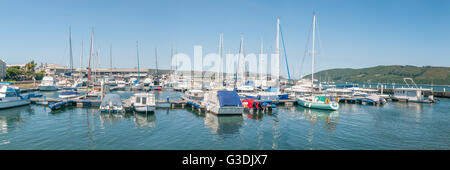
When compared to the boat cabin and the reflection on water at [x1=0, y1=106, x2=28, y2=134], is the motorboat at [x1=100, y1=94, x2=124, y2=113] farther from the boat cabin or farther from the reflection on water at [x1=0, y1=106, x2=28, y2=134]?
the boat cabin

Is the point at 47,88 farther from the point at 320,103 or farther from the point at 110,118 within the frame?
the point at 320,103

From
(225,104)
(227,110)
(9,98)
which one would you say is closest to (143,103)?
(225,104)

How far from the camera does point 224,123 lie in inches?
1313

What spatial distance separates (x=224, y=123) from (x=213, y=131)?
189 inches

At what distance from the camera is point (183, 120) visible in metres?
35.4

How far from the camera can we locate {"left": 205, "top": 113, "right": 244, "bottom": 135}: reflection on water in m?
29.3

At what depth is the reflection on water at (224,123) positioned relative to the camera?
29.3m

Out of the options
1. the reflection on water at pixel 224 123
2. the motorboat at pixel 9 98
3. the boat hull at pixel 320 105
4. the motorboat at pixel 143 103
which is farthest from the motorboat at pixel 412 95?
the motorboat at pixel 9 98

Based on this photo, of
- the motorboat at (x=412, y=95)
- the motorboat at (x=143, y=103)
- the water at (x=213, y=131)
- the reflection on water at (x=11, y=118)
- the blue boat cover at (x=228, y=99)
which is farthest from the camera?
the motorboat at (x=412, y=95)

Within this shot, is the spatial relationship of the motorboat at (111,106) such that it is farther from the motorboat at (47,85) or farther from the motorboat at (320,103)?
the motorboat at (47,85)

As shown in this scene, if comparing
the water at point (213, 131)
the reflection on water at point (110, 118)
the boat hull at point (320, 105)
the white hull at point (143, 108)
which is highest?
the white hull at point (143, 108)

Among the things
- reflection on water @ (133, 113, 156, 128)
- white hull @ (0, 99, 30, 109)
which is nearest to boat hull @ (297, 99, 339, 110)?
reflection on water @ (133, 113, 156, 128)

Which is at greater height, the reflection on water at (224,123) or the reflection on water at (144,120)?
the reflection on water at (144,120)
